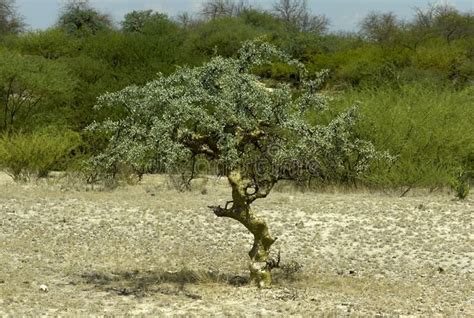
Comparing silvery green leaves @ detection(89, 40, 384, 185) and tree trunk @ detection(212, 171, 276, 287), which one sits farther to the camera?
tree trunk @ detection(212, 171, 276, 287)

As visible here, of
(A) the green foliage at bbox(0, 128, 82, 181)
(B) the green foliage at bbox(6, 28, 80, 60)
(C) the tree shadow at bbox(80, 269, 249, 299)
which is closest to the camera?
(C) the tree shadow at bbox(80, 269, 249, 299)

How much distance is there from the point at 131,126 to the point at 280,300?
2.35m

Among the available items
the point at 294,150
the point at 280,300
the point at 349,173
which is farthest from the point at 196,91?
the point at 349,173

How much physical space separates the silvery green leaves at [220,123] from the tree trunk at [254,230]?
25 cm

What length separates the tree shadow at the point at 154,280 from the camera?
7926mm

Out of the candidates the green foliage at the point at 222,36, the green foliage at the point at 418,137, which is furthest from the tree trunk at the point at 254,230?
the green foliage at the point at 222,36

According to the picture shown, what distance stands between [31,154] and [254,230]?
10876 mm

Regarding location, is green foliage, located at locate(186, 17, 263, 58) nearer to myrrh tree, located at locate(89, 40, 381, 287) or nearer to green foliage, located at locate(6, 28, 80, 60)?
green foliage, located at locate(6, 28, 80, 60)

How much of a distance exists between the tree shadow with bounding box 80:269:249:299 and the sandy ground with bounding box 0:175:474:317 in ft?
0.05

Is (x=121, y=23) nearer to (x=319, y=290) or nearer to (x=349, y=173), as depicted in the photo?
(x=349, y=173)

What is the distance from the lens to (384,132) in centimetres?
1680

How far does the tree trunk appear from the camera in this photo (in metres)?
8.00

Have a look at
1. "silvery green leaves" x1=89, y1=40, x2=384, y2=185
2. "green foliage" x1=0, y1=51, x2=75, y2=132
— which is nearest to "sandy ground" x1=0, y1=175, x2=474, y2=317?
"silvery green leaves" x1=89, y1=40, x2=384, y2=185

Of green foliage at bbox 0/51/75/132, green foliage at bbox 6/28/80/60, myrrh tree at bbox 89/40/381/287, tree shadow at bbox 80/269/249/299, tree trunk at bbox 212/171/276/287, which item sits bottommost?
→ tree shadow at bbox 80/269/249/299
